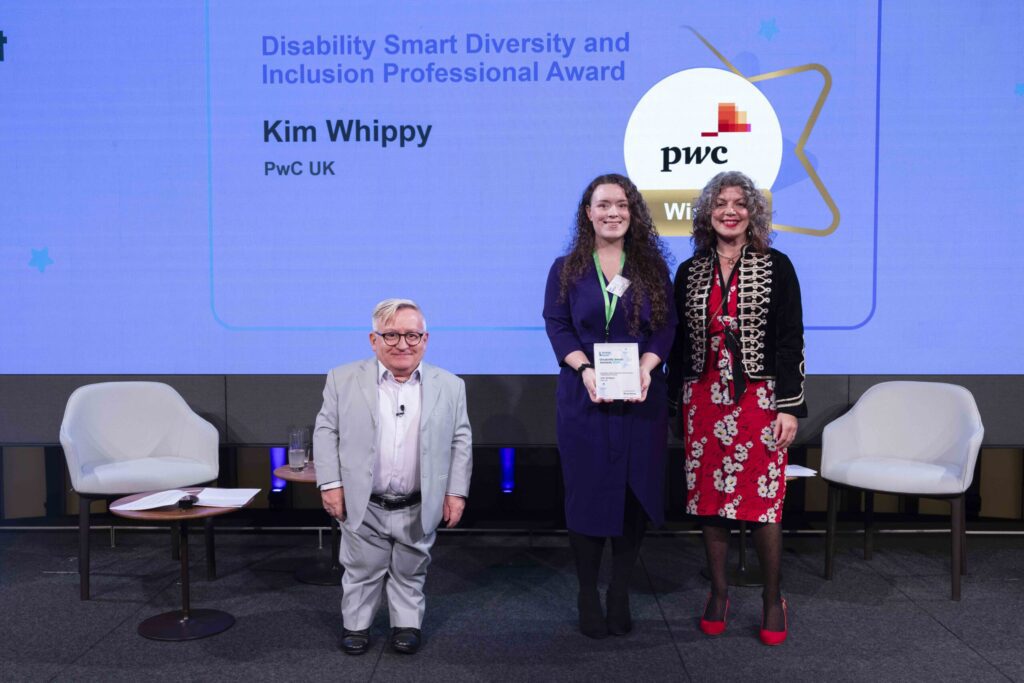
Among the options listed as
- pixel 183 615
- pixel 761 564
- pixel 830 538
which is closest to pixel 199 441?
pixel 183 615

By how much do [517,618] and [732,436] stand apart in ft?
3.77

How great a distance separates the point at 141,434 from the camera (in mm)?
4234

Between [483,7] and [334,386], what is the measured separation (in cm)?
223

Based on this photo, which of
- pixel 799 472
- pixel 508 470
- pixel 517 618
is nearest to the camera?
pixel 517 618

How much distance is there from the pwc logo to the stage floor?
1.82 m

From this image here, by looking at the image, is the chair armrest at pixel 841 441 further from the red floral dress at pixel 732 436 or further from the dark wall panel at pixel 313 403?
the red floral dress at pixel 732 436

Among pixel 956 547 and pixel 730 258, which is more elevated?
pixel 730 258

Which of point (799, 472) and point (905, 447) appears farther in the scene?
point (905, 447)

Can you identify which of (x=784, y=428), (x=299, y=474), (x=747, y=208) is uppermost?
(x=747, y=208)

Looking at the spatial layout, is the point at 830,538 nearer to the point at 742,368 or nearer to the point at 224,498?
the point at 742,368

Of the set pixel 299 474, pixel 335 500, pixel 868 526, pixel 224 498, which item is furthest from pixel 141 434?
pixel 868 526

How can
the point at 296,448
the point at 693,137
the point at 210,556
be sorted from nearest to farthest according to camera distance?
the point at 210,556
the point at 296,448
the point at 693,137

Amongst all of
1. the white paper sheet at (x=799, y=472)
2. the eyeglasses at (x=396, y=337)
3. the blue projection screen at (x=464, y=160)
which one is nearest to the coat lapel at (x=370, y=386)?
the eyeglasses at (x=396, y=337)

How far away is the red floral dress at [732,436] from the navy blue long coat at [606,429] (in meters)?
0.16
